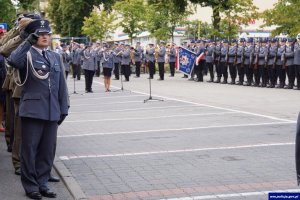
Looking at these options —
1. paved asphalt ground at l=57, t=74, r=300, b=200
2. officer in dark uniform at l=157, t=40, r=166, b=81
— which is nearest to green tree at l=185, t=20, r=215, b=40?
officer in dark uniform at l=157, t=40, r=166, b=81

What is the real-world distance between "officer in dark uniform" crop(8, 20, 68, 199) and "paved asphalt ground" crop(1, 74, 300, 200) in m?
0.53

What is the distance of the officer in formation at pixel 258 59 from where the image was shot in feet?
79.9

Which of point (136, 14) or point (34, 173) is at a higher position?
point (136, 14)

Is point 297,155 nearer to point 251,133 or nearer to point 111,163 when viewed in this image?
point 111,163

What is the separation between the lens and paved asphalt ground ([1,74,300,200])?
7.46 m

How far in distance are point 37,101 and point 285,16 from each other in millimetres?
29007

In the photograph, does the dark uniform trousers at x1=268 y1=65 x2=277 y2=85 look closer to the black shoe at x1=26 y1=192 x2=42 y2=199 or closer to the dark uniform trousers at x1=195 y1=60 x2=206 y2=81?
the dark uniform trousers at x1=195 y1=60 x2=206 y2=81

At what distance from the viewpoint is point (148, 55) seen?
112ft

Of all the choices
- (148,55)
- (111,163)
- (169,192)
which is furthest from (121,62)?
(169,192)

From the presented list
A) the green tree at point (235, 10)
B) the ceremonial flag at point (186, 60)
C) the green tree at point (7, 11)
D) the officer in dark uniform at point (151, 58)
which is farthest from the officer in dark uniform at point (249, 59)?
the green tree at point (7, 11)

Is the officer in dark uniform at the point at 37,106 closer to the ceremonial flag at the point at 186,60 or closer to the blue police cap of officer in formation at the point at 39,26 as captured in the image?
the blue police cap of officer in formation at the point at 39,26

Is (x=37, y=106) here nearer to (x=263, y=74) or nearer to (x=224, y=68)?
(x=263, y=74)

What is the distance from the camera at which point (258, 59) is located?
84.5 ft

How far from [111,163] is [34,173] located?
2.18 meters
